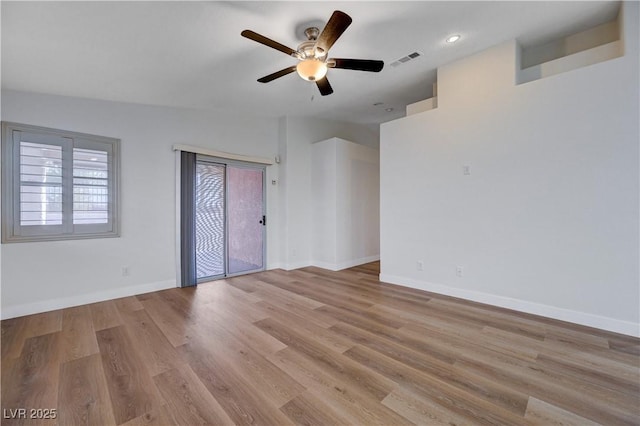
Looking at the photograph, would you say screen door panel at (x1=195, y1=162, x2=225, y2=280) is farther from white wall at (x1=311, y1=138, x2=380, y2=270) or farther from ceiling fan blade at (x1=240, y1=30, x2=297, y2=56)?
ceiling fan blade at (x1=240, y1=30, x2=297, y2=56)

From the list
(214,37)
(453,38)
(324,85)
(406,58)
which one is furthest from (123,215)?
(453,38)

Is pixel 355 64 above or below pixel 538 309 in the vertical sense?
above

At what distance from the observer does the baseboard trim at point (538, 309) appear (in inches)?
95.3

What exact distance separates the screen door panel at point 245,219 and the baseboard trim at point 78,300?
1.13m

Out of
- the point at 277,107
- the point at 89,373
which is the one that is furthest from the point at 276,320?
the point at 277,107

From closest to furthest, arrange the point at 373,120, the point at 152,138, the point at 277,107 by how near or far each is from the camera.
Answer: the point at 152,138, the point at 277,107, the point at 373,120

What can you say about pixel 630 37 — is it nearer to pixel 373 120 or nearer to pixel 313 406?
pixel 373 120

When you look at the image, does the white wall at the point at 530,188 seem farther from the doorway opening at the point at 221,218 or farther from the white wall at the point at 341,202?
the doorway opening at the point at 221,218

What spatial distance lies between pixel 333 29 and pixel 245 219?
3567 mm

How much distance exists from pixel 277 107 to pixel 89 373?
408 centimetres

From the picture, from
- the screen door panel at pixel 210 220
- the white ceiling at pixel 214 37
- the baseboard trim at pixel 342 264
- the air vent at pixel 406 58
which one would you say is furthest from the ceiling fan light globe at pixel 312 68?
the baseboard trim at pixel 342 264

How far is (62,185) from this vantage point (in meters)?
3.15

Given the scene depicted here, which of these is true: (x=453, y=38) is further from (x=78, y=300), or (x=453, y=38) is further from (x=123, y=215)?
(x=78, y=300)

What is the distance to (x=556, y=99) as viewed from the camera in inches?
106
